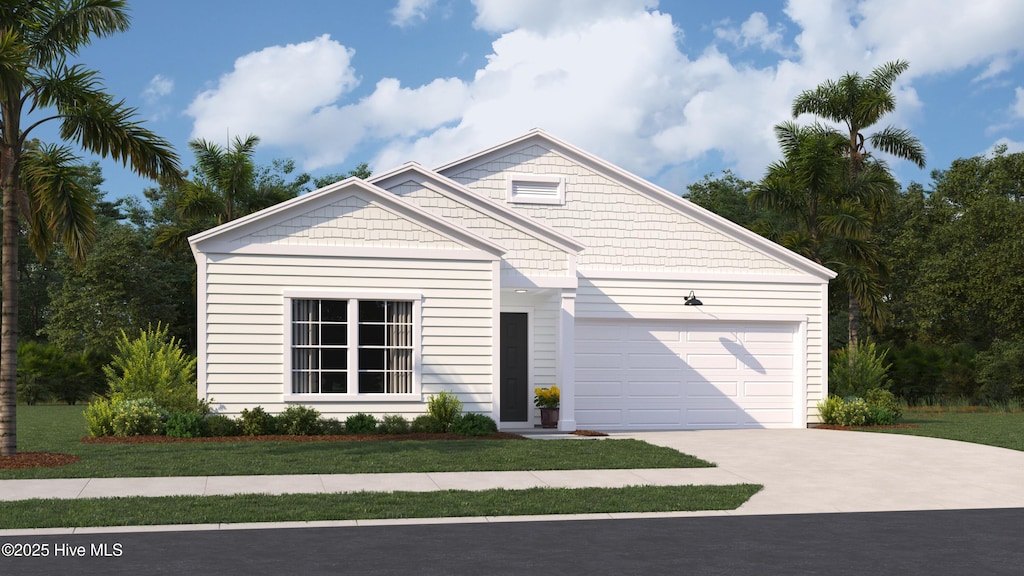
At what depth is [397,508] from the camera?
1060 centimetres

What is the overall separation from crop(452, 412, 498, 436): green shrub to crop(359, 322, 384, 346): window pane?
2.00m

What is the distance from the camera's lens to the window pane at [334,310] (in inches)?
728

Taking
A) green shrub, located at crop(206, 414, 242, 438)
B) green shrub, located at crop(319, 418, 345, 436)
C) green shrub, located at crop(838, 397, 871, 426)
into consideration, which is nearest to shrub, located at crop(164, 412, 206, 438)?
green shrub, located at crop(206, 414, 242, 438)

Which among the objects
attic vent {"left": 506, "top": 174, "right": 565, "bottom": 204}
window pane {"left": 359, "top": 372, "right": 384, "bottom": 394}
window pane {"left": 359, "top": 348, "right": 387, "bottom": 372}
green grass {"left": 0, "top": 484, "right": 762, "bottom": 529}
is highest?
attic vent {"left": 506, "top": 174, "right": 565, "bottom": 204}

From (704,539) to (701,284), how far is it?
13.6 metres

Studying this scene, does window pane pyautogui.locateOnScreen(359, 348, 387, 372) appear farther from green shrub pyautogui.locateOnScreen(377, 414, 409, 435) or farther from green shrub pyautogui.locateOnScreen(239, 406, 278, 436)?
green shrub pyautogui.locateOnScreen(239, 406, 278, 436)

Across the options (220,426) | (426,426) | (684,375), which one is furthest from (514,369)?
(220,426)

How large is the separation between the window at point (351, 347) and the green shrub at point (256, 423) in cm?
66

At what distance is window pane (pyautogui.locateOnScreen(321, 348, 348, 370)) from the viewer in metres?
18.4

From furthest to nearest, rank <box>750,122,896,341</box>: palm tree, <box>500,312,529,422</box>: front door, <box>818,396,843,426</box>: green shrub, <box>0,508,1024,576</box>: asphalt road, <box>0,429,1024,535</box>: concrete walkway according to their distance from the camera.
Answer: <box>750,122,896,341</box>: palm tree < <box>818,396,843,426</box>: green shrub < <box>500,312,529,422</box>: front door < <box>0,429,1024,535</box>: concrete walkway < <box>0,508,1024,576</box>: asphalt road

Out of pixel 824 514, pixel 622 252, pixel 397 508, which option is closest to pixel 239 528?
pixel 397 508

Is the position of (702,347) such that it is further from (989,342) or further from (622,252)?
(989,342)

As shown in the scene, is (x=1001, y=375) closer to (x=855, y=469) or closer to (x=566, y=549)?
(x=855, y=469)

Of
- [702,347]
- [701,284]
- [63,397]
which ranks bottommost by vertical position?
[63,397]
